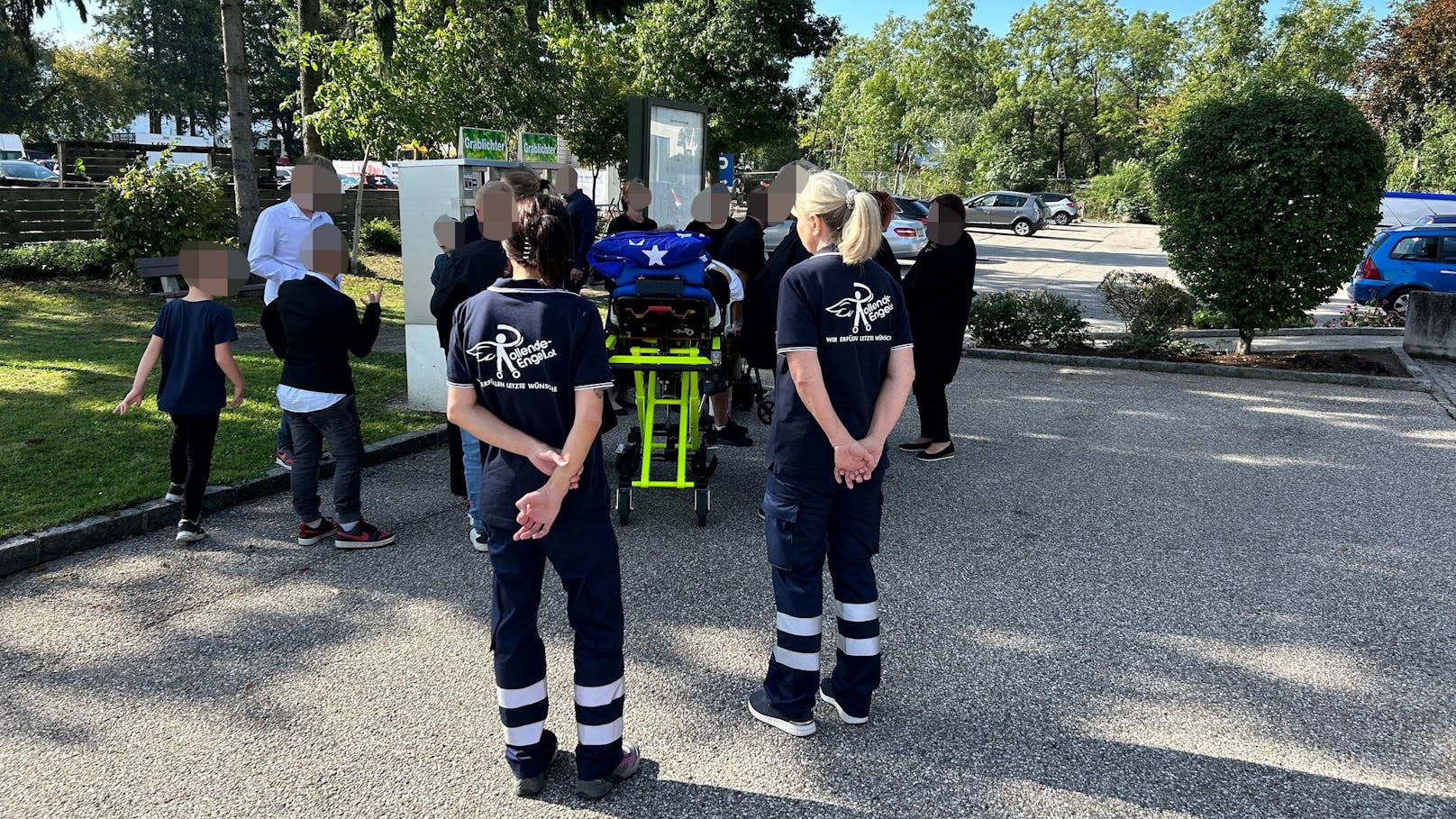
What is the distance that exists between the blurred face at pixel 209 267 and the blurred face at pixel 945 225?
4225 mm

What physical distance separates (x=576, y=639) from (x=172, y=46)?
7071cm

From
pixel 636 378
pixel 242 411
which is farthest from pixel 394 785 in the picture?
pixel 242 411

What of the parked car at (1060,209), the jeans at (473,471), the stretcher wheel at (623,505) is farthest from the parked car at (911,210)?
the parked car at (1060,209)

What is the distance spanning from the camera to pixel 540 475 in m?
2.80

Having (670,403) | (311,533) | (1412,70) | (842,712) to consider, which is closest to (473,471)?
(311,533)

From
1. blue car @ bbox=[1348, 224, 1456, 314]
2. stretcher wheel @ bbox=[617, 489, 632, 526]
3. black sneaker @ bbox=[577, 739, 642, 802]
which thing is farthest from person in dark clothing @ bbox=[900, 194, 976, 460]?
blue car @ bbox=[1348, 224, 1456, 314]

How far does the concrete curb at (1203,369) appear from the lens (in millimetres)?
9430

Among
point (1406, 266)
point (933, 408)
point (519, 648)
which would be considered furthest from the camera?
point (1406, 266)

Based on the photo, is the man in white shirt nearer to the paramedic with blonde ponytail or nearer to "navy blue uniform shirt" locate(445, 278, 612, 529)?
"navy blue uniform shirt" locate(445, 278, 612, 529)

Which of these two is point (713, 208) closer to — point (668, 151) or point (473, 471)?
point (668, 151)

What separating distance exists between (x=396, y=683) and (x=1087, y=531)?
3.91m

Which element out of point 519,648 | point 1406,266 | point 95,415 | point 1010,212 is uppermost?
point 1010,212

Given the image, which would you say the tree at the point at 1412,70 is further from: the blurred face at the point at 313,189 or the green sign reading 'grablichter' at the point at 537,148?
the blurred face at the point at 313,189

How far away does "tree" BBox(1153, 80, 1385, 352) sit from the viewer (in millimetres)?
9594
